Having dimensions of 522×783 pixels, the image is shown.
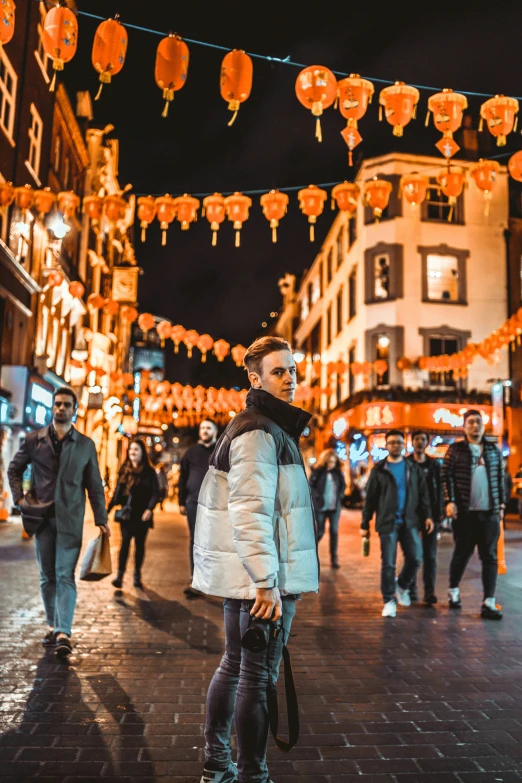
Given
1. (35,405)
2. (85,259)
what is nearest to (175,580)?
(35,405)

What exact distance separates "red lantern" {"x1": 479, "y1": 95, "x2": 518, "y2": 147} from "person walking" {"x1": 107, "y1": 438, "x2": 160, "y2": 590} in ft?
23.1

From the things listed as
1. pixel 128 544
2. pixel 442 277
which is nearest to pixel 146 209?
pixel 128 544

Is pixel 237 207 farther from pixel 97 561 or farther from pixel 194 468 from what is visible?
pixel 97 561

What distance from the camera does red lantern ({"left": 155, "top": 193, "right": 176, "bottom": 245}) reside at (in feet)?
42.9

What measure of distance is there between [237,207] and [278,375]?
411 inches

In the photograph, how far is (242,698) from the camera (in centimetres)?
293

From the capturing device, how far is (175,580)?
9523mm

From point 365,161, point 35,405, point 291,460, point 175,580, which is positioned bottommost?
point 175,580

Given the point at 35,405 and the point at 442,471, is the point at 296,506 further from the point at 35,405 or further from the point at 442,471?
the point at 35,405

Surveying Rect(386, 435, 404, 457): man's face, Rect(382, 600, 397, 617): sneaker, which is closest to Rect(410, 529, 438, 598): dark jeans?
Rect(382, 600, 397, 617): sneaker

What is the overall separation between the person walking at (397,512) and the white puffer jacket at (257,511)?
4579 millimetres

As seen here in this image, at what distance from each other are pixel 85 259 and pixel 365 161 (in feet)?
43.8

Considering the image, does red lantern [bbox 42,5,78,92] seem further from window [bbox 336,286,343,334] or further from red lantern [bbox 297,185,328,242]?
window [bbox 336,286,343,334]

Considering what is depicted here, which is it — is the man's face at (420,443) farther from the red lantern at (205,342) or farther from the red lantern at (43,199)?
the red lantern at (205,342)
